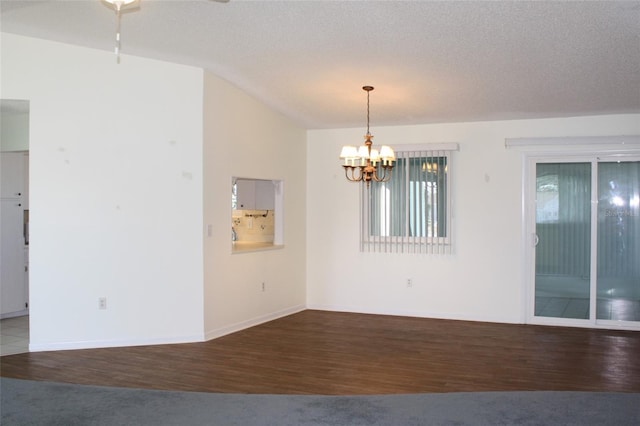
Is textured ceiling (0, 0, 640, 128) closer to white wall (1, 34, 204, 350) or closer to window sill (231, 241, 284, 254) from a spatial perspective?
white wall (1, 34, 204, 350)

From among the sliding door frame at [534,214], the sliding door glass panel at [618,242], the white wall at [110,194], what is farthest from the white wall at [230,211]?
the sliding door glass panel at [618,242]

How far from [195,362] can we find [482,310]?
3.78 m

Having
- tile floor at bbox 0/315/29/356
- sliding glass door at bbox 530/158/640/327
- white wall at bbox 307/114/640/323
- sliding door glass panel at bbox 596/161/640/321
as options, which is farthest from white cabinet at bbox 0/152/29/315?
sliding door glass panel at bbox 596/161/640/321

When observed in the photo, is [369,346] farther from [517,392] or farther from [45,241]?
[45,241]

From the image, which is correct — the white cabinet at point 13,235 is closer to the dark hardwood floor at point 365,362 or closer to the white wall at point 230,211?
the dark hardwood floor at point 365,362

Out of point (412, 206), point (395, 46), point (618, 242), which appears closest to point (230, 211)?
point (412, 206)

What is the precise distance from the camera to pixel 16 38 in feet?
16.8

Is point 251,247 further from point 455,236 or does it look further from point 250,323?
point 455,236

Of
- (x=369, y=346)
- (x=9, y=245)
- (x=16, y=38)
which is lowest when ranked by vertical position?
(x=369, y=346)

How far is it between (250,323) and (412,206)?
262 cm

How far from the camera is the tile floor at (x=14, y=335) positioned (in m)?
5.31

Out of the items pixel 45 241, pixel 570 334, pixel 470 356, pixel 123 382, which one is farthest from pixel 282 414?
pixel 570 334

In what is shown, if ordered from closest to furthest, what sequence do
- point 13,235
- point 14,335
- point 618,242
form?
point 14,335, point 618,242, point 13,235

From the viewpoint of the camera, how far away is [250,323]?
6469 millimetres
